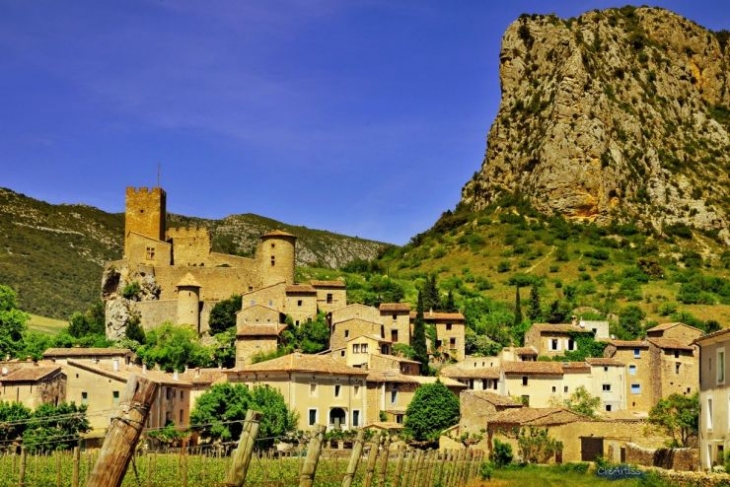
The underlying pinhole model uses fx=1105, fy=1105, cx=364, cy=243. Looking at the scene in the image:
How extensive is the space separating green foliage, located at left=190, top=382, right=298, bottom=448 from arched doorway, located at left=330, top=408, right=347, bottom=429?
158 inches

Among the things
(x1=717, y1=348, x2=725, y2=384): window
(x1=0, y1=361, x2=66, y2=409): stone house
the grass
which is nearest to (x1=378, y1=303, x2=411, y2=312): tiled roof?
(x1=0, y1=361, x2=66, y2=409): stone house

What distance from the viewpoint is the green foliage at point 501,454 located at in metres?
49.3

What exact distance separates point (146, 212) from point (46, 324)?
30.0 meters

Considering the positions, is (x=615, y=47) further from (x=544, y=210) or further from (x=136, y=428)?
(x=136, y=428)

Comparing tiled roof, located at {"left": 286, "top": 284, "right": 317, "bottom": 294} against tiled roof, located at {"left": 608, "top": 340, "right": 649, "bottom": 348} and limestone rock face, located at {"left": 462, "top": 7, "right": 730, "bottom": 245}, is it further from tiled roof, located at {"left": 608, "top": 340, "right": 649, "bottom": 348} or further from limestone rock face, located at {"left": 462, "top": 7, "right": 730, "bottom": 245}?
limestone rock face, located at {"left": 462, "top": 7, "right": 730, "bottom": 245}

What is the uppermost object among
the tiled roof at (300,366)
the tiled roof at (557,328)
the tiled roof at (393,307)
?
the tiled roof at (393,307)

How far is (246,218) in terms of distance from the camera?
196 meters

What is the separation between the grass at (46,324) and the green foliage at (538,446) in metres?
67.6

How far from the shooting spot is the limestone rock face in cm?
12525

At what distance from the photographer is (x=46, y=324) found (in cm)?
11412

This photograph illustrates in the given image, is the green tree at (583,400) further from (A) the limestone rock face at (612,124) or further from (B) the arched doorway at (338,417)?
(A) the limestone rock face at (612,124)

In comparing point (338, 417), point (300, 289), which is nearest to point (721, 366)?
point (338, 417)

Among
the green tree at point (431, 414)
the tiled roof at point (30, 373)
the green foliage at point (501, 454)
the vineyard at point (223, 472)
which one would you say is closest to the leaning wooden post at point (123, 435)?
the vineyard at point (223, 472)

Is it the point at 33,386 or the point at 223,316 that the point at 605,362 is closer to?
the point at 223,316
